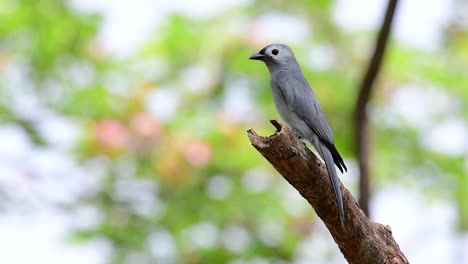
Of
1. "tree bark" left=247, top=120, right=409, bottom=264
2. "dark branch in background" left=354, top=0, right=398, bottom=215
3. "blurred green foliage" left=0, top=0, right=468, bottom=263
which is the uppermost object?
"blurred green foliage" left=0, top=0, right=468, bottom=263

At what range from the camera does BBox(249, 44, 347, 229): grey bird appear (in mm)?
3928

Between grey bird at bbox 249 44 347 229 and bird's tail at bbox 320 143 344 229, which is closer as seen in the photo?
bird's tail at bbox 320 143 344 229

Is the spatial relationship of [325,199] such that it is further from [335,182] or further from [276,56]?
[276,56]

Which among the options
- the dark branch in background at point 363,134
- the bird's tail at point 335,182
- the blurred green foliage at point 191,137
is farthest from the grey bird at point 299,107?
the blurred green foliage at point 191,137

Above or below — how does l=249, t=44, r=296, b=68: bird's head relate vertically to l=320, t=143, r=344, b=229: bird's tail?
above

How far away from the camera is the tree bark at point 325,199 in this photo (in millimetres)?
3447

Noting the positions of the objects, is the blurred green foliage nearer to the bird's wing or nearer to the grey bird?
the grey bird

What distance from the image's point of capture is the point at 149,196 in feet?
24.5

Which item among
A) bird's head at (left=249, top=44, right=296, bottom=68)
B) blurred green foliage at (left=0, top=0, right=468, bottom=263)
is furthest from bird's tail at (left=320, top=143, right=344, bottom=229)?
blurred green foliage at (left=0, top=0, right=468, bottom=263)

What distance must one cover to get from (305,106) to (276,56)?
68cm

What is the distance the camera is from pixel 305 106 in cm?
425

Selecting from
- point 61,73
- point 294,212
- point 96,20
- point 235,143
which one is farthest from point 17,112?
point 294,212

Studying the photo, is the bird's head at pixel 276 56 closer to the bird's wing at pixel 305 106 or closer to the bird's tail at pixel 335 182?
the bird's wing at pixel 305 106

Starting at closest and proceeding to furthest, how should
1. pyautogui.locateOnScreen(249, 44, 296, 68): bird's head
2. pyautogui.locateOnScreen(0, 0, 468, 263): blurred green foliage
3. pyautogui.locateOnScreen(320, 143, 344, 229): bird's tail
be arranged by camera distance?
pyautogui.locateOnScreen(320, 143, 344, 229): bird's tail → pyautogui.locateOnScreen(249, 44, 296, 68): bird's head → pyautogui.locateOnScreen(0, 0, 468, 263): blurred green foliage
